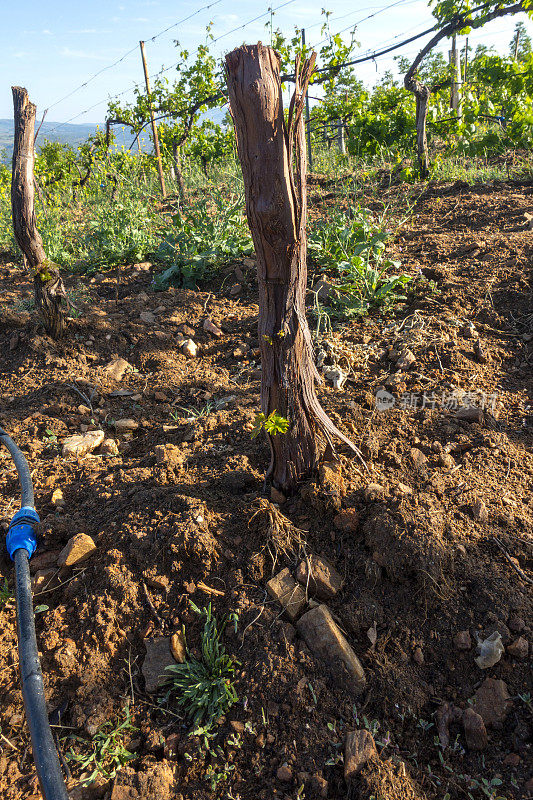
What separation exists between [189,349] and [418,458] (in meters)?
2.07

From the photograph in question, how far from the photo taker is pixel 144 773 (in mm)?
1437

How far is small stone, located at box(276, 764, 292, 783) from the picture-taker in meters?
1.43

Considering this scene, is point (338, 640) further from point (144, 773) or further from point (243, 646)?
point (144, 773)

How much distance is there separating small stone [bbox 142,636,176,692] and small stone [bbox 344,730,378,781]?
2.05 ft

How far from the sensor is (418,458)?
7.48 feet

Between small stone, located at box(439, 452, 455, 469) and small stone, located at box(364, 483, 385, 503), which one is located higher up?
small stone, located at box(364, 483, 385, 503)

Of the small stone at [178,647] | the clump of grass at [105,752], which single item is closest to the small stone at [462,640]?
the small stone at [178,647]

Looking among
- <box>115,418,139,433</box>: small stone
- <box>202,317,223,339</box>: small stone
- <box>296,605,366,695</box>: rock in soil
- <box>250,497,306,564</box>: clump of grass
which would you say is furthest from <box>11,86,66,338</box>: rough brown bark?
<box>296,605,366,695</box>: rock in soil

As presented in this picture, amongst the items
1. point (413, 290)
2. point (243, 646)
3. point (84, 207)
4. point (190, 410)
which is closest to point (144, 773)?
point (243, 646)

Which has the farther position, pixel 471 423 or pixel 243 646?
pixel 471 423

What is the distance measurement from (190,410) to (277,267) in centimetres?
146

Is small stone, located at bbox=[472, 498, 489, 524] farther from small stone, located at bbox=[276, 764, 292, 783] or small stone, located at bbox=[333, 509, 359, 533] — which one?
small stone, located at bbox=[276, 764, 292, 783]

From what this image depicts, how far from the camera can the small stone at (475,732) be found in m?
1.48

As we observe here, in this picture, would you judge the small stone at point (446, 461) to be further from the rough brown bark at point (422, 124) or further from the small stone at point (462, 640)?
the rough brown bark at point (422, 124)
